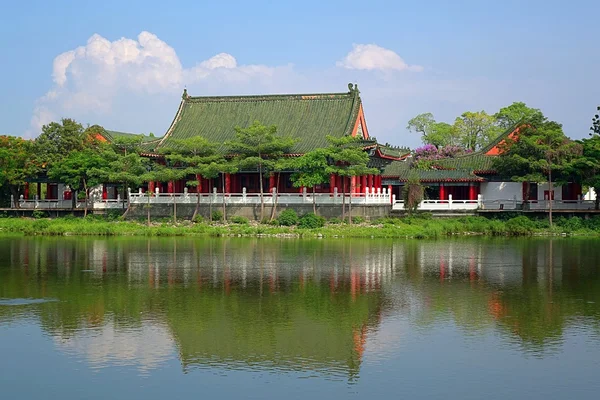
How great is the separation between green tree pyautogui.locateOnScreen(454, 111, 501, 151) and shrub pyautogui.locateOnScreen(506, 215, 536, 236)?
108 ft

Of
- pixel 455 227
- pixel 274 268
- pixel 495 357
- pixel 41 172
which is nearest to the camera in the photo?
pixel 495 357

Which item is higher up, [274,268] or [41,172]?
[41,172]

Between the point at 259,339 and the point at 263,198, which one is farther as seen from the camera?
the point at 263,198

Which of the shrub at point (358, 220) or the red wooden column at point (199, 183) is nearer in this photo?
the shrub at point (358, 220)

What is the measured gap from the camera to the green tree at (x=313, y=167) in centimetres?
5744

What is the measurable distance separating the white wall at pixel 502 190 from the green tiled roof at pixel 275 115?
1207cm

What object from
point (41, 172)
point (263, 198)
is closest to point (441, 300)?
point (263, 198)

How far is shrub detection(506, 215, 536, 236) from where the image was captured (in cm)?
5609

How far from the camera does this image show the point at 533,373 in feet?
59.9

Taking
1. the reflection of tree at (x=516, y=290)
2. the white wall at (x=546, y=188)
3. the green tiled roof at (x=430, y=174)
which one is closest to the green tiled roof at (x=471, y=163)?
the green tiled roof at (x=430, y=174)

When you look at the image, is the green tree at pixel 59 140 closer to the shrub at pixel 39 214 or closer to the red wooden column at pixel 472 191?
the shrub at pixel 39 214

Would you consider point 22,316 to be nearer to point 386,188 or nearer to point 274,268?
point 274,268

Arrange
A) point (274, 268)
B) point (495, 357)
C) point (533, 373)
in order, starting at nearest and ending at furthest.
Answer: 1. point (533, 373)
2. point (495, 357)
3. point (274, 268)

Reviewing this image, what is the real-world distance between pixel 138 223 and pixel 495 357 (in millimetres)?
43881
